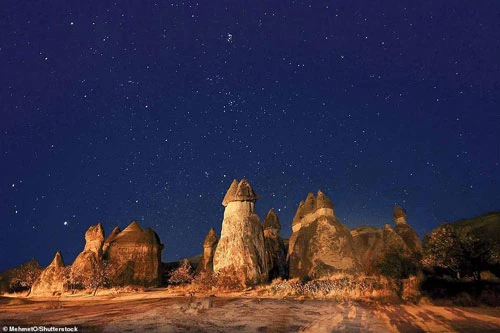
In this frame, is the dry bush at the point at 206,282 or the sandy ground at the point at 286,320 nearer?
the sandy ground at the point at 286,320

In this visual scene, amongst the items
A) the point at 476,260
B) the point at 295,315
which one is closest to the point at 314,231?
the point at 476,260

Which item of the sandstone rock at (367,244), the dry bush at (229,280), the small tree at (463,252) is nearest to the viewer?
the small tree at (463,252)

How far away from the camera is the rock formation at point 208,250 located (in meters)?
35.4

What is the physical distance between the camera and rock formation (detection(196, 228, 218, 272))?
35375 mm

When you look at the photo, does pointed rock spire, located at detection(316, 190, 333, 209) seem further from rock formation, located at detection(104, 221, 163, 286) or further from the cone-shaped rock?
the cone-shaped rock

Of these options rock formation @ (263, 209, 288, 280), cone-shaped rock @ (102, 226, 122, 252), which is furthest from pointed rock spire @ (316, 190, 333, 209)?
cone-shaped rock @ (102, 226, 122, 252)

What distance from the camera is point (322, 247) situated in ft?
86.7

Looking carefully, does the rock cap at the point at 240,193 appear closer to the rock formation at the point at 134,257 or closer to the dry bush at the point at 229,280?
the dry bush at the point at 229,280

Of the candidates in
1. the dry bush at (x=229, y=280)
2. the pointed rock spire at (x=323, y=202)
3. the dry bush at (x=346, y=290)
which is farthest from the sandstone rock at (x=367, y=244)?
the dry bush at (x=346, y=290)

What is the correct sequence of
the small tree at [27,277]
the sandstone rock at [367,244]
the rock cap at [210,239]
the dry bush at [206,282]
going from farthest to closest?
1. the rock cap at [210,239]
2. the sandstone rock at [367,244]
3. the small tree at [27,277]
4. the dry bush at [206,282]

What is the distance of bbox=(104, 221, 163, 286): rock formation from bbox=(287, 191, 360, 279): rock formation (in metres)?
13.7

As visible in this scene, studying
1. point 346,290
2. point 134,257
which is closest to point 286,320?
point 346,290

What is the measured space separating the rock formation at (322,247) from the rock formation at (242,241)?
4259 mm

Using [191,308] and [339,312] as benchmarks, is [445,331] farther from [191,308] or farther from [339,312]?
[191,308]
